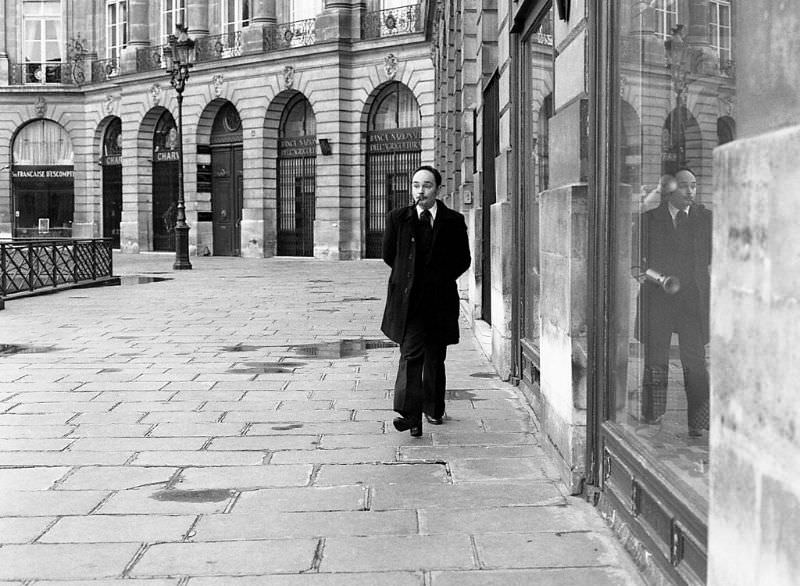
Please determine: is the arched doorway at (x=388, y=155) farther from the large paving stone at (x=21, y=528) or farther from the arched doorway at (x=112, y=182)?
the large paving stone at (x=21, y=528)

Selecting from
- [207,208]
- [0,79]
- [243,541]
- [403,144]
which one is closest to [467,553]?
[243,541]

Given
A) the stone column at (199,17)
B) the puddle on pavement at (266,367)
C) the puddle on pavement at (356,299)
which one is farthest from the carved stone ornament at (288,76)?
the puddle on pavement at (266,367)

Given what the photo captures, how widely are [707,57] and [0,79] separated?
49197 millimetres

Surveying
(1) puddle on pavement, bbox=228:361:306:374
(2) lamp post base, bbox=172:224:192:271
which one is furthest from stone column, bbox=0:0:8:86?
(1) puddle on pavement, bbox=228:361:306:374

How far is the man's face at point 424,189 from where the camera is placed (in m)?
6.78

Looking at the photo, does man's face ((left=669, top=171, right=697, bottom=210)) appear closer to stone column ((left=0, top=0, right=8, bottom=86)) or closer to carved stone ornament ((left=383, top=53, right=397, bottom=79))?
carved stone ornament ((left=383, top=53, right=397, bottom=79))

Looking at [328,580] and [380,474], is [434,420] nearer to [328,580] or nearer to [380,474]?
[380,474]

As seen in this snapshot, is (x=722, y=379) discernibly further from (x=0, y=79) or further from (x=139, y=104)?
(x=0, y=79)

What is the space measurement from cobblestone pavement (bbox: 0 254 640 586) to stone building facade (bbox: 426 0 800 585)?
0.42 meters

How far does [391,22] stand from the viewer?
35.4 m

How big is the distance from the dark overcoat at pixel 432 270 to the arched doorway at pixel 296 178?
3120cm

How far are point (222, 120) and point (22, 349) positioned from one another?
99.5 ft

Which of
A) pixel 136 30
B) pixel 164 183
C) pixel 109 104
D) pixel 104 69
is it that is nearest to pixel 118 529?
pixel 164 183

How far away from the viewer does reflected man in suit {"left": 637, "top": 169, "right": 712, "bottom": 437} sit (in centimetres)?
353
